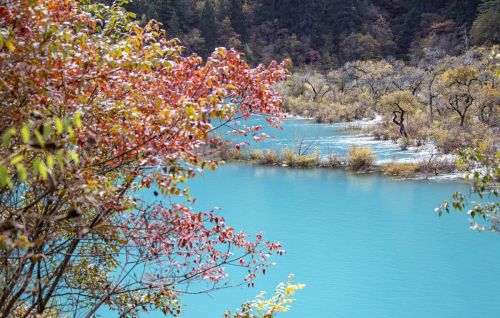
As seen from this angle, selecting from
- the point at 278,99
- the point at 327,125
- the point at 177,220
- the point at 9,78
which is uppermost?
the point at 9,78

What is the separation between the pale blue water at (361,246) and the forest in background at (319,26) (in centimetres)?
3585

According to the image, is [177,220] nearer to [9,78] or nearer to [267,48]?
[9,78]

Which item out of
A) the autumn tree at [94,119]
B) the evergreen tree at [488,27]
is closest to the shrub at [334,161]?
the autumn tree at [94,119]

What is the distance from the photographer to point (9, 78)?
3234 millimetres

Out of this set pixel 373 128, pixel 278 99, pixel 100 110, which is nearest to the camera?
pixel 100 110

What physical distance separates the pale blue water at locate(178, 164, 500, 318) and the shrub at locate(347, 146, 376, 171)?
82 cm

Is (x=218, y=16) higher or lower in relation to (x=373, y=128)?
higher

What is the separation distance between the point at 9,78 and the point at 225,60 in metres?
2.02

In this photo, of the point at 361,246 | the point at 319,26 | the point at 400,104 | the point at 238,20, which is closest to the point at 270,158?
the point at 400,104

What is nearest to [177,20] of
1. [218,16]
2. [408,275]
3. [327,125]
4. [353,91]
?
[218,16]

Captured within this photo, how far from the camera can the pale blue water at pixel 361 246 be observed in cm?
1040

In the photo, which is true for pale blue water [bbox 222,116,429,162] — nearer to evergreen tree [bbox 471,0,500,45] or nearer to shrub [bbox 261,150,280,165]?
shrub [bbox 261,150,280,165]

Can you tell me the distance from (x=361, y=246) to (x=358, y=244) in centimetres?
16

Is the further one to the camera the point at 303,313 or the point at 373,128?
the point at 373,128
